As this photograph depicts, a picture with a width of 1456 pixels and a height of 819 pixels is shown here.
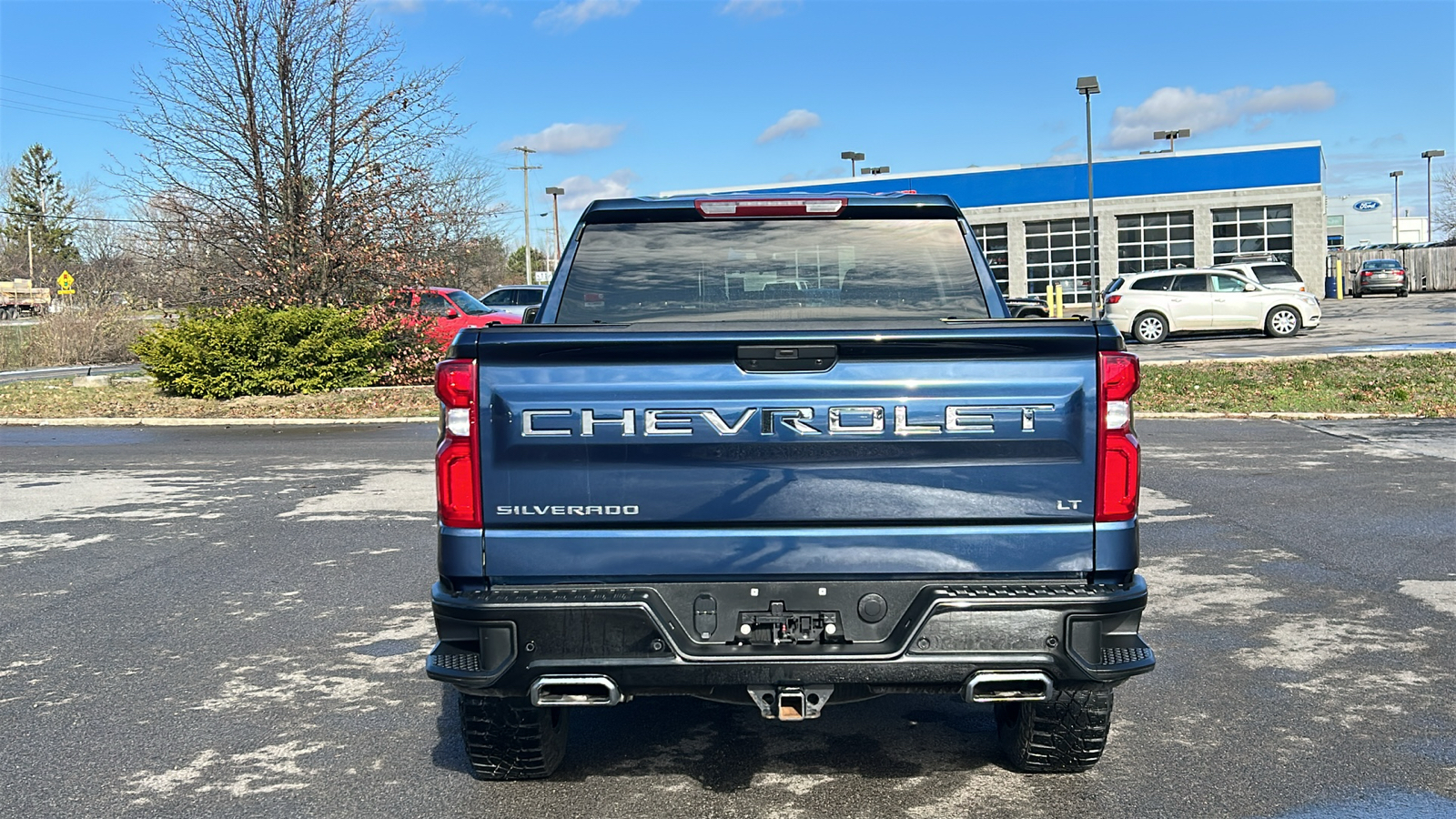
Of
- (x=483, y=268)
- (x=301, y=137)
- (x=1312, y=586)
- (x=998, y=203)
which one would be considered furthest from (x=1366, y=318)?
(x=483, y=268)

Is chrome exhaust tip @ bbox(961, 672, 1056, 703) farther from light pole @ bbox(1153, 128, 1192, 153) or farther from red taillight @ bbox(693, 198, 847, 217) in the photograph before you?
light pole @ bbox(1153, 128, 1192, 153)

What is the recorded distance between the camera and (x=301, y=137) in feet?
68.6

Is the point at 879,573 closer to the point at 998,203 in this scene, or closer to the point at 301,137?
the point at 301,137

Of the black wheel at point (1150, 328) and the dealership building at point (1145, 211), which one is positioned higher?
the dealership building at point (1145, 211)

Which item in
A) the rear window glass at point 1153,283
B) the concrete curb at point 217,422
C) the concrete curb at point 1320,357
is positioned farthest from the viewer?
the rear window glass at point 1153,283

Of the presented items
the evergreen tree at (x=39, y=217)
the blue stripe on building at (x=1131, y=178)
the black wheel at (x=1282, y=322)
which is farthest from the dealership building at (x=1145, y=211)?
the evergreen tree at (x=39, y=217)

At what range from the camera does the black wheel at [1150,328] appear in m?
30.0

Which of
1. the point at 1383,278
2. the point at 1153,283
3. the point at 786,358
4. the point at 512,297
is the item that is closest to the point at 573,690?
the point at 786,358

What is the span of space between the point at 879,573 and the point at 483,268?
63370 mm

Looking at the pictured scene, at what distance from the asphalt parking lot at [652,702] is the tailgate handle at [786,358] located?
1468mm

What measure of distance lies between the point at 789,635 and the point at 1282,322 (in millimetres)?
29171

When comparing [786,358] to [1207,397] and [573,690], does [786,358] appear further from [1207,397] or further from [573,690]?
[1207,397]

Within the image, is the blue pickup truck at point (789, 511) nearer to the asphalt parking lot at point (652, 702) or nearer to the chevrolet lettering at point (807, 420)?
the chevrolet lettering at point (807, 420)

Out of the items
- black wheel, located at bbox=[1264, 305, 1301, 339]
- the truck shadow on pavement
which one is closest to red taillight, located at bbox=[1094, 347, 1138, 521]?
the truck shadow on pavement
